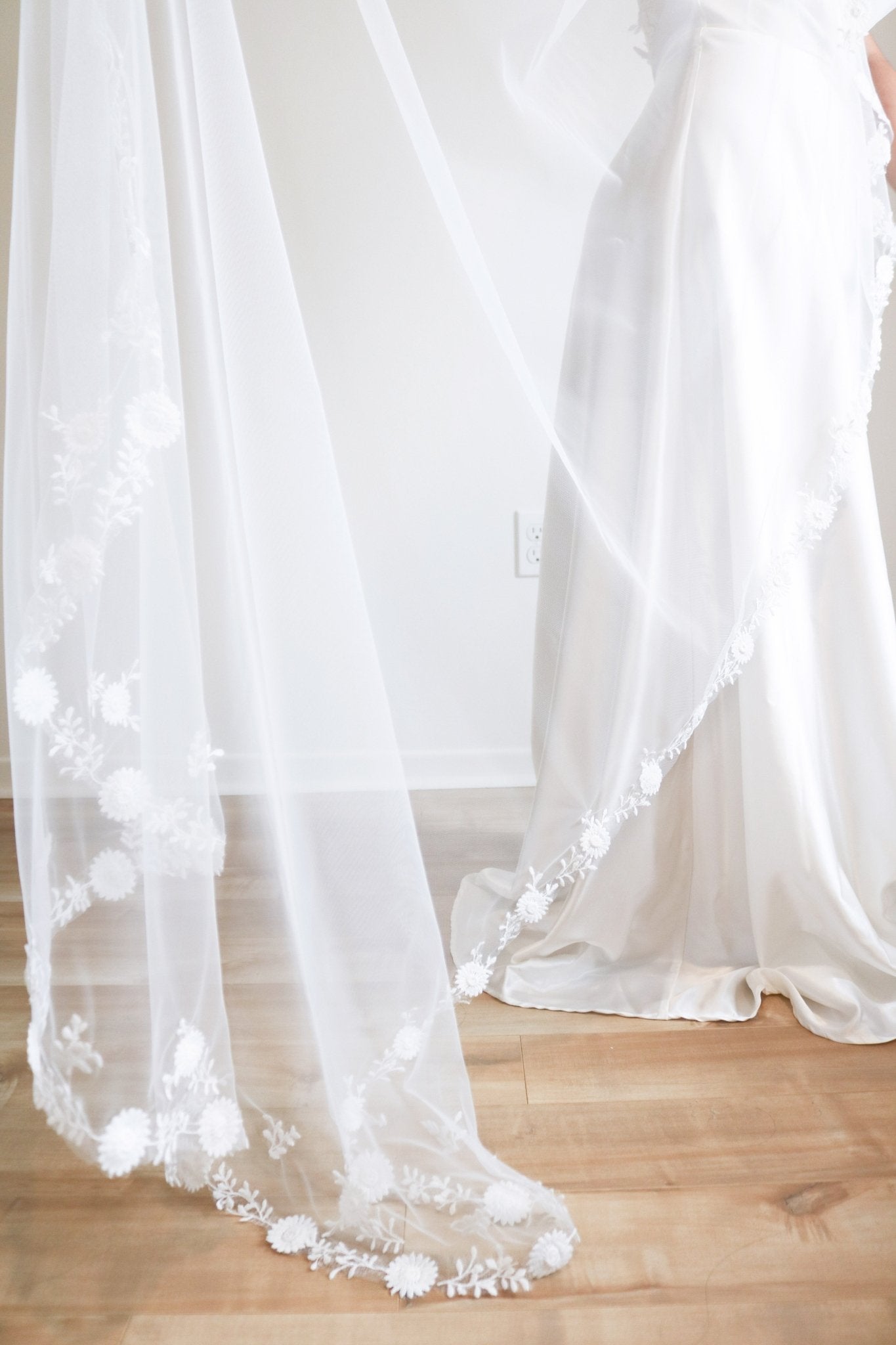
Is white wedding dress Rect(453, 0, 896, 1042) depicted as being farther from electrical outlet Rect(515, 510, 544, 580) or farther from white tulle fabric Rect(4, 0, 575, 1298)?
white tulle fabric Rect(4, 0, 575, 1298)

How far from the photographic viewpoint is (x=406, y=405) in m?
1.00

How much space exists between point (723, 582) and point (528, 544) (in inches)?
9.1

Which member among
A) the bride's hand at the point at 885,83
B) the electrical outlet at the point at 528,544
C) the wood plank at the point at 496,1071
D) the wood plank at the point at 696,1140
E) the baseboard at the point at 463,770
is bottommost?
the wood plank at the point at 496,1071

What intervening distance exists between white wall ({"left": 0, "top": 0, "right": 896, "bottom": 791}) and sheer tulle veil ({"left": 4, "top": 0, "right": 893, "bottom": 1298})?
0.05m

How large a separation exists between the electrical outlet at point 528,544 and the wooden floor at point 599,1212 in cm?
26

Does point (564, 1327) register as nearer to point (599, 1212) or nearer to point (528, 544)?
point (599, 1212)

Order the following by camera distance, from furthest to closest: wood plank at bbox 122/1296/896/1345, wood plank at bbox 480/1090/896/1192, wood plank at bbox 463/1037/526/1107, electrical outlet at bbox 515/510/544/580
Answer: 1. electrical outlet at bbox 515/510/544/580
2. wood plank at bbox 463/1037/526/1107
3. wood plank at bbox 480/1090/896/1192
4. wood plank at bbox 122/1296/896/1345

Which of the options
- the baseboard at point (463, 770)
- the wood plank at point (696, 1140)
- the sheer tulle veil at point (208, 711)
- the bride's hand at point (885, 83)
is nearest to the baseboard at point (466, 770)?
the baseboard at point (463, 770)

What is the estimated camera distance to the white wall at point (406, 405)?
88 centimetres

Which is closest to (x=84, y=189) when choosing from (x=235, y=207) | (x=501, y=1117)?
(x=235, y=207)

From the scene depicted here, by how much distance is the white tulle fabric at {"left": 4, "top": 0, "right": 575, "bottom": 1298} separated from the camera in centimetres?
70

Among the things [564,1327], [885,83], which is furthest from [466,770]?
[885,83]

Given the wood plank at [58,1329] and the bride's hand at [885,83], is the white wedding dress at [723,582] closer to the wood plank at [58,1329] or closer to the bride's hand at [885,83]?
the bride's hand at [885,83]

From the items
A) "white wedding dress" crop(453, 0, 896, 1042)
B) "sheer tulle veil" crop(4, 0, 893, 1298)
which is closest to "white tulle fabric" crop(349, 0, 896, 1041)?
"white wedding dress" crop(453, 0, 896, 1042)
